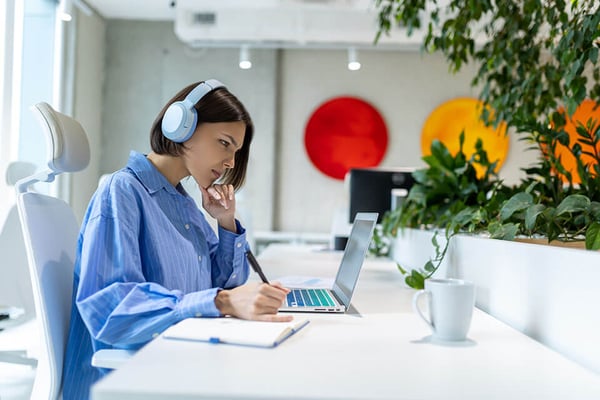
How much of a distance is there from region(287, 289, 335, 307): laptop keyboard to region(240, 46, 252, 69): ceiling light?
13.4 feet

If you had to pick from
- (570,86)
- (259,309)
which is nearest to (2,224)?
(259,309)

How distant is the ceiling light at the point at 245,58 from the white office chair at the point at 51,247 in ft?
13.7

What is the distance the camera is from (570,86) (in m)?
1.52

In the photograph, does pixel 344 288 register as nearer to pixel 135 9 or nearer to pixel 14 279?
pixel 14 279

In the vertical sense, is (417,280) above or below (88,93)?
below

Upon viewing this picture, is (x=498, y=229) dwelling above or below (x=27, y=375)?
above

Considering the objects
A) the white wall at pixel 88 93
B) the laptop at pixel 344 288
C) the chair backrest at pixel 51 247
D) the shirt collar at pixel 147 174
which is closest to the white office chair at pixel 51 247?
the chair backrest at pixel 51 247

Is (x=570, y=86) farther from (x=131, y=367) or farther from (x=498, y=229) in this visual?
(x=131, y=367)

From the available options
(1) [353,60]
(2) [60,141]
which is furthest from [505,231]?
(1) [353,60]

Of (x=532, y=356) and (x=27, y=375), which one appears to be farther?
(x=27, y=375)

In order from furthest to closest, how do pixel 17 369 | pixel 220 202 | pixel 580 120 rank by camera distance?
1. pixel 580 120
2. pixel 17 369
3. pixel 220 202

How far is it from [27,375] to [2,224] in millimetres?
955

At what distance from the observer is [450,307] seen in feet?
3.22

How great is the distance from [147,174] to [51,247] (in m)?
0.27
